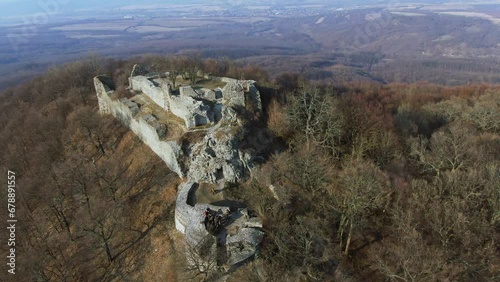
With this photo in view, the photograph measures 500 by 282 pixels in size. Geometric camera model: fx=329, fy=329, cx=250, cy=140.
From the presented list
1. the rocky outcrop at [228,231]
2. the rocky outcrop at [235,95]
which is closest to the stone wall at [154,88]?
the rocky outcrop at [235,95]

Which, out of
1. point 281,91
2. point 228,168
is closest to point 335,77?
point 281,91

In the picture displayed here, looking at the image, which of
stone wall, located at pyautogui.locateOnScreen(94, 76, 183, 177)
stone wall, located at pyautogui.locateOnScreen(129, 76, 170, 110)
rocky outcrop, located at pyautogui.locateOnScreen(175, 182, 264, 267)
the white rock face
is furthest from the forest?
stone wall, located at pyautogui.locateOnScreen(129, 76, 170, 110)

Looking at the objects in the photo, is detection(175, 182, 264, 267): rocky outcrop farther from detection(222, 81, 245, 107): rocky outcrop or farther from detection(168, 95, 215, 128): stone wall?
detection(222, 81, 245, 107): rocky outcrop

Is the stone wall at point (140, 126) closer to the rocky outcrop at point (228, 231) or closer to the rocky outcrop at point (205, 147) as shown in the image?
the rocky outcrop at point (205, 147)

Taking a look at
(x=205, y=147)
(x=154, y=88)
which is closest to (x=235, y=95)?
(x=205, y=147)

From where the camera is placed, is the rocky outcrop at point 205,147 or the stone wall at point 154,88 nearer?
the rocky outcrop at point 205,147

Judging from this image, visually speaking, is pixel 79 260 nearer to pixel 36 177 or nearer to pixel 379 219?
pixel 36 177

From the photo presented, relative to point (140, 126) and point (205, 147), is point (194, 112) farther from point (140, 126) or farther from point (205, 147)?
point (140, 126)

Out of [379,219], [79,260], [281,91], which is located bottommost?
[79,260]
